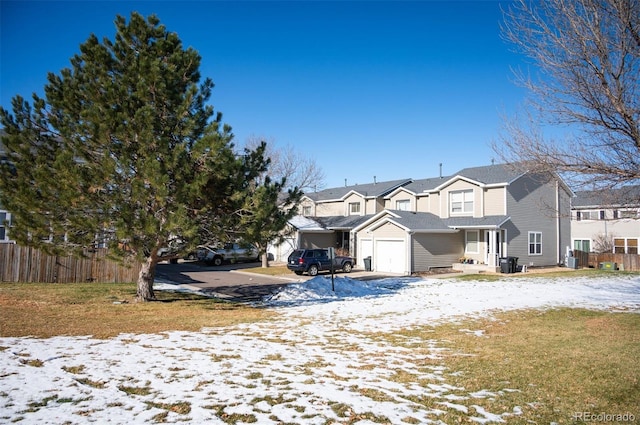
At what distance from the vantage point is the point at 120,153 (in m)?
12.2

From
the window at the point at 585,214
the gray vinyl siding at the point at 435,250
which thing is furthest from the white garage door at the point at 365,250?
the window at the point at 585,214

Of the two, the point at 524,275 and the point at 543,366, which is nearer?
the point at 543,366

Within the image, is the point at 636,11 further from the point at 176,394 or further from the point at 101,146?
the point at 101,146

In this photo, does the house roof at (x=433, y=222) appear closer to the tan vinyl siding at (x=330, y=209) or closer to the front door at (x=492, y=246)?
the front door at (x=492, y=246)

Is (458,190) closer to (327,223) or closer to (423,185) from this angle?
(423,185)

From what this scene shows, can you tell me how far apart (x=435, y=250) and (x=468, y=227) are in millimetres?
2633

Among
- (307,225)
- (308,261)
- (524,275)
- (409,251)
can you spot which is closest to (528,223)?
(524,275)

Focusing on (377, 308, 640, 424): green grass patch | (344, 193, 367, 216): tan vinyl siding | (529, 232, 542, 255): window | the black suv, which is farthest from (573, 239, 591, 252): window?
(377, 308, 640, 424): green grass patch

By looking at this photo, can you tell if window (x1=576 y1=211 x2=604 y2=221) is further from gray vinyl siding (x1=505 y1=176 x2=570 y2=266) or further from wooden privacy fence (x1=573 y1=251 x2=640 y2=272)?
gray vinyl siding (x1=505 y1=176 x2=570 y2=266)

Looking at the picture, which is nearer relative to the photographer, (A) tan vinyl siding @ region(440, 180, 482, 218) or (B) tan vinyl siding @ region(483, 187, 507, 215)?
(B) tan vinyl siding @ region(483, 187, 507, 215)

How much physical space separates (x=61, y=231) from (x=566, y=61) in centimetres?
1320

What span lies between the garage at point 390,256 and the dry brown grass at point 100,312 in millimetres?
14992

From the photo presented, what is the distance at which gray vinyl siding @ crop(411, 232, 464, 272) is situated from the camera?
28156 millimetres

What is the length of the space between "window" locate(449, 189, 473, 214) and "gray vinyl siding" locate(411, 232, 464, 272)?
1.82 metres
